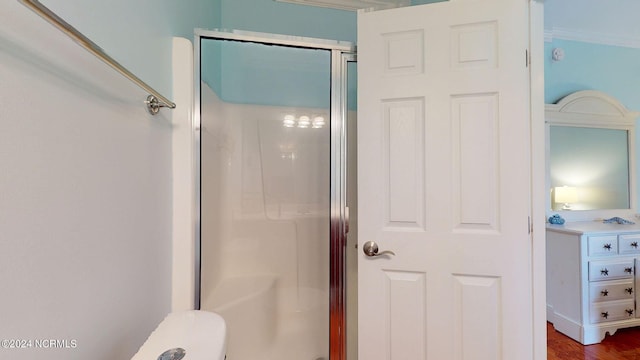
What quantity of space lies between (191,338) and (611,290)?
9.86ft

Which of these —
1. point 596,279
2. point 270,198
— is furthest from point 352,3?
point 596,279

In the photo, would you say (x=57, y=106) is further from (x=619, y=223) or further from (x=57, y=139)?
(x=619, y=223)

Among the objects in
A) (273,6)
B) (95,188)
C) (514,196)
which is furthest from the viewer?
(273,6)

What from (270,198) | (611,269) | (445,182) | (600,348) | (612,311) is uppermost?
(445,182)

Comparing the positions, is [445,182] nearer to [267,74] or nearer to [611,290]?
[267,74]

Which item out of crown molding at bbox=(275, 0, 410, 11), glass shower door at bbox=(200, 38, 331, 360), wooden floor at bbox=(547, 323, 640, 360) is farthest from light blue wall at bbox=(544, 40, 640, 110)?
glass shower door at bbox=(200, 38, 331, 360)

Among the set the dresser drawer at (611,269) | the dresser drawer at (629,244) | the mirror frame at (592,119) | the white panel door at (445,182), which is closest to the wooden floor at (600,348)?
the dresser drawer at (611,269)

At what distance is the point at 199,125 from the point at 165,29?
1.34 ft

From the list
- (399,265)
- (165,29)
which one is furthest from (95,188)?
(399,265)

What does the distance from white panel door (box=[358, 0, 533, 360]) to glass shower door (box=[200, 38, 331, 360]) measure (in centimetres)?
33

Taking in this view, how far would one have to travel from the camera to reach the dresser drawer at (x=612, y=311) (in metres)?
2.05

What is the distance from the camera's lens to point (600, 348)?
199cm

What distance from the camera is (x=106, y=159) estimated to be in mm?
663

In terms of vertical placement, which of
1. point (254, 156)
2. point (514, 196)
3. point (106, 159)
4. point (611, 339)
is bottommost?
point (611, 339)
